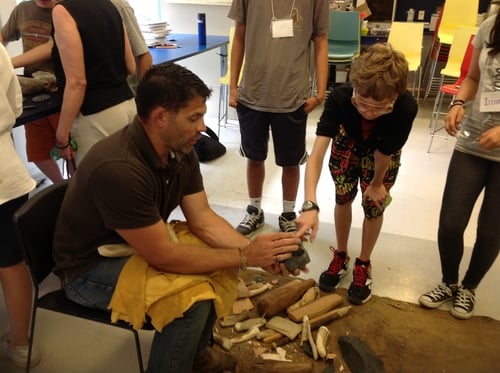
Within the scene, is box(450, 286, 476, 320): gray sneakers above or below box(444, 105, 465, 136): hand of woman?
below

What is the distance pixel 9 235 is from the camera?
150cm

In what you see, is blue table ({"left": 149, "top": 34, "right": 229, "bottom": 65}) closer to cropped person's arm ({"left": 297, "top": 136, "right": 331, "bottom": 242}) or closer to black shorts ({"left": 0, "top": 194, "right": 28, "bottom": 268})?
cropped person's arm ({"left": 297, "top": 136, "right": 331, "bottom": 242})

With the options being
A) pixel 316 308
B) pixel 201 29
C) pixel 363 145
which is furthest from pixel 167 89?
pixel 201 29

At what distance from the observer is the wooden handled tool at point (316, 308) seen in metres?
1.94

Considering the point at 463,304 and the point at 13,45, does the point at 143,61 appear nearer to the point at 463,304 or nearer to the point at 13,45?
the point at 13,45

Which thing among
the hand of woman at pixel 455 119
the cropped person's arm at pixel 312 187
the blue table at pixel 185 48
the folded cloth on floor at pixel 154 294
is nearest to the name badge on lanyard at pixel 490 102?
the hand of woman at pixel 455 119

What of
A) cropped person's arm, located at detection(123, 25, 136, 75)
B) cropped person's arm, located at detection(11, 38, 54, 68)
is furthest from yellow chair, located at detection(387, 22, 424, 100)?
cropped person's arm, located at detection(11, 38, 54, 68)

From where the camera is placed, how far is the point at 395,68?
1.52 meters

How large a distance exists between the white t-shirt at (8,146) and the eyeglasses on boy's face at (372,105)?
3.80 ft

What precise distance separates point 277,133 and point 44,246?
1.39 meters

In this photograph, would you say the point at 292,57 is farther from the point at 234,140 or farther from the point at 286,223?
the point at 234,140

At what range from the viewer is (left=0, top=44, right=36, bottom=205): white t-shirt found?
1.37 meters

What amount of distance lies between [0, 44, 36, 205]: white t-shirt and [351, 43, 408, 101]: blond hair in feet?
3.72

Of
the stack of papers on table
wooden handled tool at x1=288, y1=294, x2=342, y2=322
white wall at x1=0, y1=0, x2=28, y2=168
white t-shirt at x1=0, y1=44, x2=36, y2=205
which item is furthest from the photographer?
the stack of papers on table
